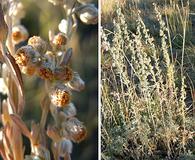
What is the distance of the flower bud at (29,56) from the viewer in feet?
2.39

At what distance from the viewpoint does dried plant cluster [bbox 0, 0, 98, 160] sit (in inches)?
28.9

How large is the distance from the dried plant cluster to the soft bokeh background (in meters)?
0.40

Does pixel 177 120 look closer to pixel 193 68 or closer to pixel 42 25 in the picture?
pixel 193 68

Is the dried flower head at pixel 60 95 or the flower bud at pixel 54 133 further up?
the dried flower head at pixel 60 95

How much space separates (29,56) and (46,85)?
6cm

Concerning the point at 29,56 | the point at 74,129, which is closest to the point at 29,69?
the point at 29,56

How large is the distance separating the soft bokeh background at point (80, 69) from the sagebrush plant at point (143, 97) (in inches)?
6.3

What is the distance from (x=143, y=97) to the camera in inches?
42.1

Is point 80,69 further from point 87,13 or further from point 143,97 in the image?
point 87,13

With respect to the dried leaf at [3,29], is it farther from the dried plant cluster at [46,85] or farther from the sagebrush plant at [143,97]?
the sagebrush plant at [143,97]

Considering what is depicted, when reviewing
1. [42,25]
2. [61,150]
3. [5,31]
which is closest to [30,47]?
[5,31]

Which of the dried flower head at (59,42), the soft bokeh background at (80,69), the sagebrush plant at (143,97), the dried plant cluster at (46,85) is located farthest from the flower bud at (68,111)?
the soft bokeh background at (80,69)

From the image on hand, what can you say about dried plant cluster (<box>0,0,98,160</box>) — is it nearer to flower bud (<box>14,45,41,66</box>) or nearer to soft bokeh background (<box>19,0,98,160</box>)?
flower bud (<box>14,45,41,66</box>)

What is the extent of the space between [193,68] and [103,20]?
0.81 feet
